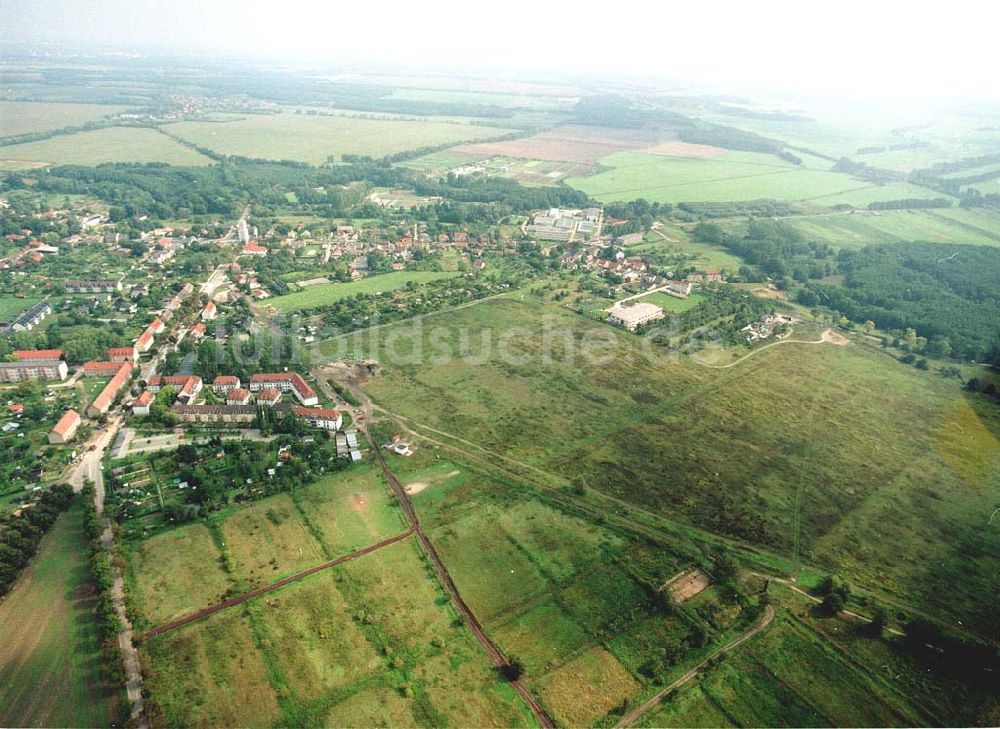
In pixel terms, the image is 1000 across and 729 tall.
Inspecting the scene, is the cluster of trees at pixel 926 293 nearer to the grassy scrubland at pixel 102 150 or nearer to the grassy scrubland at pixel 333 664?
the grassy scrubland at pixel 333 664

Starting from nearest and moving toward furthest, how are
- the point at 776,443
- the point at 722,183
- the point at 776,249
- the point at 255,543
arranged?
the point at 255,543
the point at 776,443
the point at 776,249
the point at 722,183

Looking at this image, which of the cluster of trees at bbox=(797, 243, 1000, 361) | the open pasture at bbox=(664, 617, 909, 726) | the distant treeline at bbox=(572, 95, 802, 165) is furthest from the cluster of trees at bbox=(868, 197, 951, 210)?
the open pasture at bbox=(664, 617, 909, 726)

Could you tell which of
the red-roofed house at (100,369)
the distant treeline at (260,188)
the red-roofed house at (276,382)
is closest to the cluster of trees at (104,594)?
the red-roofed house at (276,382)

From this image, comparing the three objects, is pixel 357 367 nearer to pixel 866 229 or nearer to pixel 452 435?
pixel 452 435

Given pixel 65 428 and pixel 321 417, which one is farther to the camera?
pixel 321 417

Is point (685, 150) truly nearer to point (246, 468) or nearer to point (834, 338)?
point (834, 338)

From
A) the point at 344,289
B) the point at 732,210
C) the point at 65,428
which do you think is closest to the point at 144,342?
the point at 65,428
